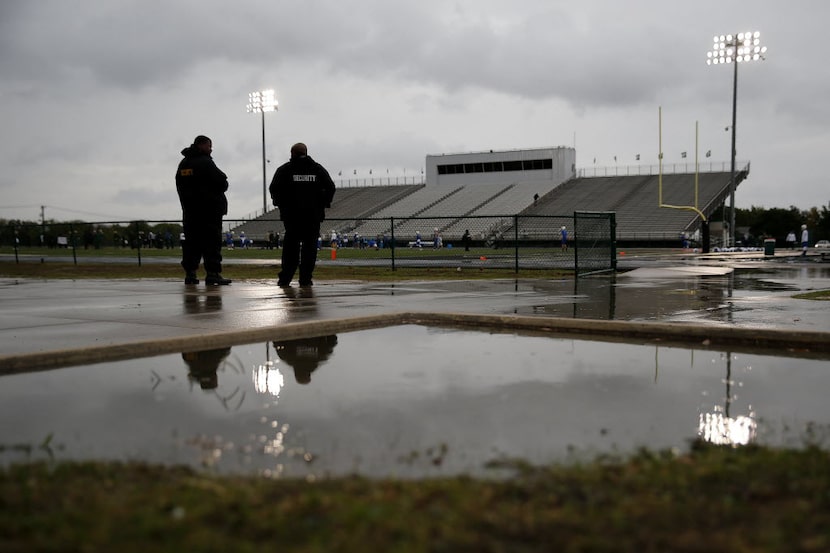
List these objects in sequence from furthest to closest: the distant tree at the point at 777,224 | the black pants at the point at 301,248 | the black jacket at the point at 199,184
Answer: the distant tree at the point at 777,224 < the black pants at the point at 301,248 < the black jacket at the point at 199,184

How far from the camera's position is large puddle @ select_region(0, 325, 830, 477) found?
352 cm

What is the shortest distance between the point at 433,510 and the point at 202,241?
10166 millimetres

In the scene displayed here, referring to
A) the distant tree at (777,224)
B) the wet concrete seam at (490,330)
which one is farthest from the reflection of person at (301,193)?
A: the distant tree at (777,224)

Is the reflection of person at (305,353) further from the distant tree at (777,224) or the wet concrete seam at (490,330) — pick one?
the distant tree at (777,224)

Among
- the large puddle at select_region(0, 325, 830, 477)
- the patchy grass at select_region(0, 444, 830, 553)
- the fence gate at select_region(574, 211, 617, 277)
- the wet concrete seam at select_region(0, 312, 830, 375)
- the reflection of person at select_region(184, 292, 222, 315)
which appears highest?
the fence gate at select_region(574, 211, 617, 277)

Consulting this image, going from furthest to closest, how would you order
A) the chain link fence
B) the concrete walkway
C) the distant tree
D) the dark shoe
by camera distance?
the distant tree, the chain link fence, the dark shoe, the concrete walkway

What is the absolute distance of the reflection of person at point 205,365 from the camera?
5.10 m

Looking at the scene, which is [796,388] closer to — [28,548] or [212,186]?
[28,548]

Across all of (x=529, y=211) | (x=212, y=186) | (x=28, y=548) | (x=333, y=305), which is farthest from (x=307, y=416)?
(x=529, y=211)

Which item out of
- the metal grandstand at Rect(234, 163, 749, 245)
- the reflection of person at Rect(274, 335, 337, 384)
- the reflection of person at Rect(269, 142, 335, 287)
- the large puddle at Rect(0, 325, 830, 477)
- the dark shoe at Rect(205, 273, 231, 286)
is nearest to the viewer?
the large puddle at Rect(0, 325, 830, 477)

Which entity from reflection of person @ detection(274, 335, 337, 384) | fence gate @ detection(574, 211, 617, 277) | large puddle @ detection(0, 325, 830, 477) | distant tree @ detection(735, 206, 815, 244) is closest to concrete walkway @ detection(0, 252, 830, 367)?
reflection of person @ detection(274, 335, 337, 384)

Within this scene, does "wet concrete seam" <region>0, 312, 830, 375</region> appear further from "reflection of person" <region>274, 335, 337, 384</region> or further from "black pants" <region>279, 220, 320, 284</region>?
"black pants" <region>279, 220, 320, 284</region>

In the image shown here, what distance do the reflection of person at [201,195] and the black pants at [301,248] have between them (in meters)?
1.11

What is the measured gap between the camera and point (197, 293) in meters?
11.2
